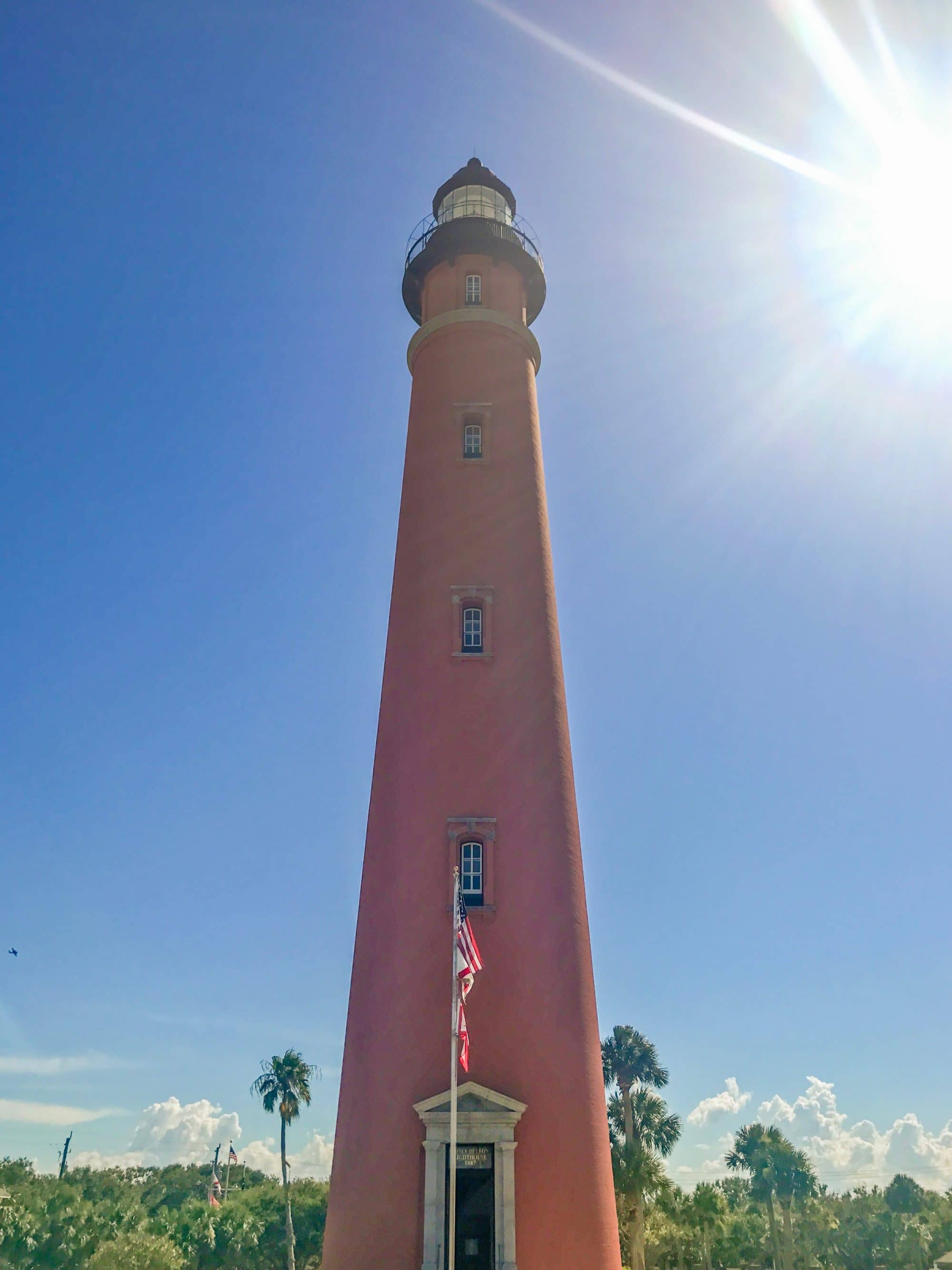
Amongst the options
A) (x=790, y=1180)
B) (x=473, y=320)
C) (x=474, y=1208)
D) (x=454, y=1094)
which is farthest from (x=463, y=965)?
(x=790, y=1180)

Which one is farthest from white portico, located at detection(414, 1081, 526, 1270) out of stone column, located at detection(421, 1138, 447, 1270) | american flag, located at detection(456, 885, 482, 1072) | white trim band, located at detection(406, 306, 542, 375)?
white trim band, located at detection(406, 306, 542, 375)

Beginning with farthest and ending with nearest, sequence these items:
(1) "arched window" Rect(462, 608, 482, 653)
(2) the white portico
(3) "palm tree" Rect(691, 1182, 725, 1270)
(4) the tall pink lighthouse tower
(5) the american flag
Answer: (3) "palm tree" Rect(691, 1182, 725, 1270), (1) "arched window" Rect(462, 608, 482, 653), (4) the tall pink lighthouse tower, (5) the american flag, (2) the white portico

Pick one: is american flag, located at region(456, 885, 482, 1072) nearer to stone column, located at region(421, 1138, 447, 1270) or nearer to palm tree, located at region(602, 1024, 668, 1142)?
stone column, located at region(421, 1138, 447, 1270)

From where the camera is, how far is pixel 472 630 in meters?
20.7

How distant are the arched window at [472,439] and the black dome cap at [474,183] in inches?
321

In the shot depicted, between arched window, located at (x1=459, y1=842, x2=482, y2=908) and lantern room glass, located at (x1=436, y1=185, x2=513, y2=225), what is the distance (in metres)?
17.6

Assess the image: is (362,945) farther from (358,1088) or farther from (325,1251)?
(325,1251)

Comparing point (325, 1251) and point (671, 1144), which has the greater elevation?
point (671, 1144)

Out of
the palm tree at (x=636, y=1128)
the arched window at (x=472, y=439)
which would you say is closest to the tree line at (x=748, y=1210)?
the palm tree at (x=636, y=1128)

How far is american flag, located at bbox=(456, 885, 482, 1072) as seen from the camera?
15.4 m

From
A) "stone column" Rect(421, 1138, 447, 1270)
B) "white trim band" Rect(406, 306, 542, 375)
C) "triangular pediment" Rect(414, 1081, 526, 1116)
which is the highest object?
"white trim band" Rect(406, 306, 542, 375)

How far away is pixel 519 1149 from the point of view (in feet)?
52.2

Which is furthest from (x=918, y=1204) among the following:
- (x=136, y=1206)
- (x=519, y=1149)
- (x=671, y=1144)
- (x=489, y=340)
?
(x=489, y=340)

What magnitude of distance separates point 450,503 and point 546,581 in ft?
9.74
